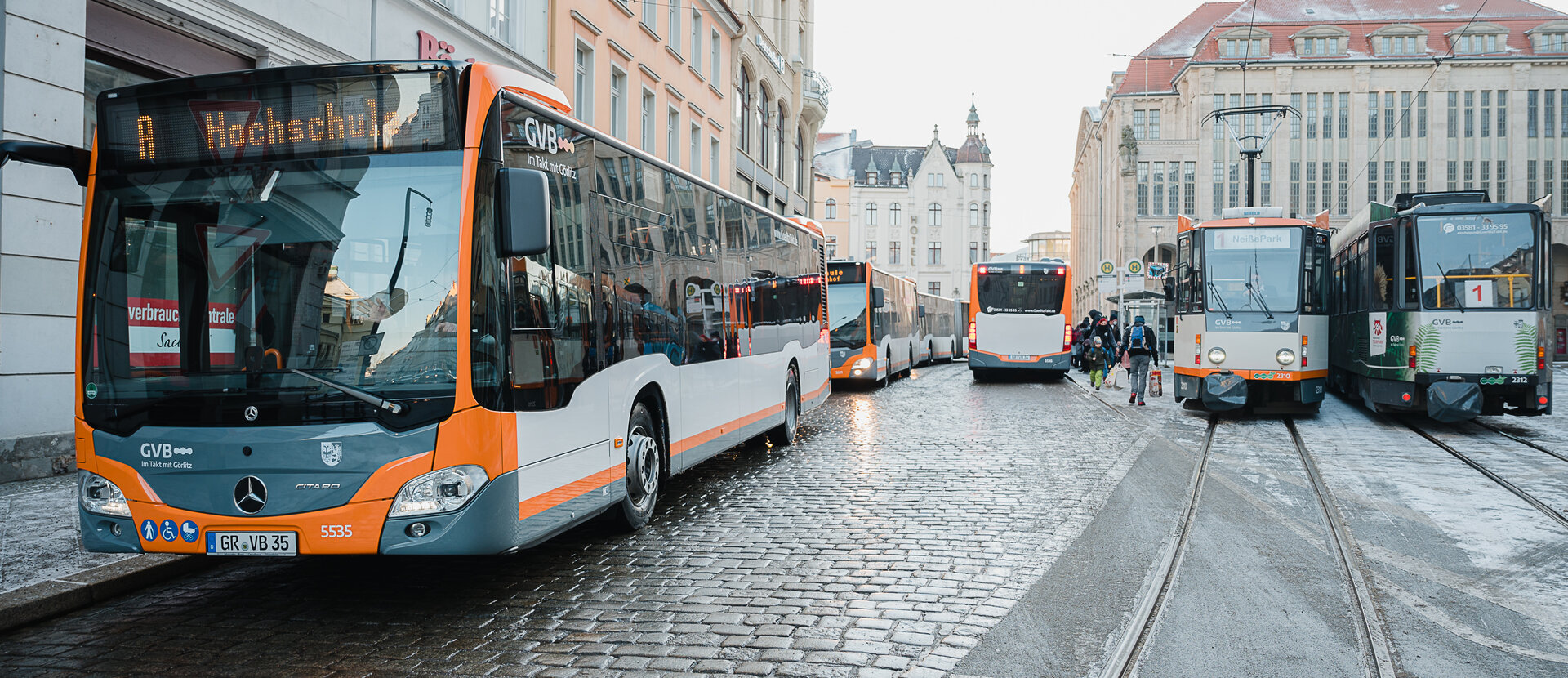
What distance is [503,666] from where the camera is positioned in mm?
4598

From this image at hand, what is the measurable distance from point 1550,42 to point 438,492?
250ft

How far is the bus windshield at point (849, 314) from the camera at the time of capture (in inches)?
968

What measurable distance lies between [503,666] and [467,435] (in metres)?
1.14

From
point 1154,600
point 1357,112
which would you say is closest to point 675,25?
point 1154,600

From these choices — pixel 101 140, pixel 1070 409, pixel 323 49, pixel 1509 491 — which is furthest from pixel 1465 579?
pixel 323 49

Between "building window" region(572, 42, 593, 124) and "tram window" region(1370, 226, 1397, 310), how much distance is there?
14.7m

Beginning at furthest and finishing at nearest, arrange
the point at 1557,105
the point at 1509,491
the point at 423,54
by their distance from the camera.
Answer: the point at 1557,105
the point at 423,54
the point at 1509,491

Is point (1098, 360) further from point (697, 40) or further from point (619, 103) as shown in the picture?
point (697, 40)

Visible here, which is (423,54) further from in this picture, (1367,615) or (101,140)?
(1367,615)

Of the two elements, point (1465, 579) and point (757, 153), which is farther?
point (757, 153)

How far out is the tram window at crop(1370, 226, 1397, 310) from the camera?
14984 millimetres

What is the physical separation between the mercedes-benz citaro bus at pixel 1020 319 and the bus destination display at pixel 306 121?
22.8 meters

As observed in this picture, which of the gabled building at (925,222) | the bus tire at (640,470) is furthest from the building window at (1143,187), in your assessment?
the bus tire at (640,470)

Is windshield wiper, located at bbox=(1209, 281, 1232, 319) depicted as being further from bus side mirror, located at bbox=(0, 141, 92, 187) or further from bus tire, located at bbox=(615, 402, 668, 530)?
bus side mirror, located at bbox=(0, 141, 92, 187)
